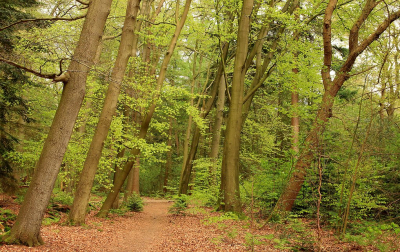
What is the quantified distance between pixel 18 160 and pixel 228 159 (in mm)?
7260

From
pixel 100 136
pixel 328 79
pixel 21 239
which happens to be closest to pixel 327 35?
pixel 328 79

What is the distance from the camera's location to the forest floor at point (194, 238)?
6.39 m

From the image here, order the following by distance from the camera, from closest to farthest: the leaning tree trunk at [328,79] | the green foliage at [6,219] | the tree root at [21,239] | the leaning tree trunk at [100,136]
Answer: the tree root at [21,239]
the green foliage at [6,219]
the leaning tree trunk at [328,79]
the leaning tree trunk at [100,136]

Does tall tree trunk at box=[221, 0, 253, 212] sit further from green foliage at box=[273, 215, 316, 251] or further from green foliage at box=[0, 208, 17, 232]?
green foliage at box=[0, 208, 17, 232]

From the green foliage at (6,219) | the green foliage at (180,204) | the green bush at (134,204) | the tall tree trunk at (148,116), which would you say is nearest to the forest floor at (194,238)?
the tall tree trunk at (148,116)

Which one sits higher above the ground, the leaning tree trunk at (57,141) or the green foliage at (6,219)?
the leaning tree trunk at (57,141)

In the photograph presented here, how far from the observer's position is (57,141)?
5.84 metres

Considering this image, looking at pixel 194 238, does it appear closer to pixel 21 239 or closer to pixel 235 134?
pixel 21 239

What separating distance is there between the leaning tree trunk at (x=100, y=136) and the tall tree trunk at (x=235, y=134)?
396cm

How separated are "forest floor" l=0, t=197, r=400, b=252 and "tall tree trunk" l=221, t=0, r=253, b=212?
0.80 m

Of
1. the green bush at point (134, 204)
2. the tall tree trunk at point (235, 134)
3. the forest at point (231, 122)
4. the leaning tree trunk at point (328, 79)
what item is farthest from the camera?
the green bush at point (134, 204)

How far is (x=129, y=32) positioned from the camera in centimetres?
991

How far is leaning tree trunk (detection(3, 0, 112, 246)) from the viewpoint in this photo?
558 cm

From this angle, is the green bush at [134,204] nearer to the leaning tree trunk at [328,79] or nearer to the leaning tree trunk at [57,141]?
the leaning tree trunk at [328,79]
